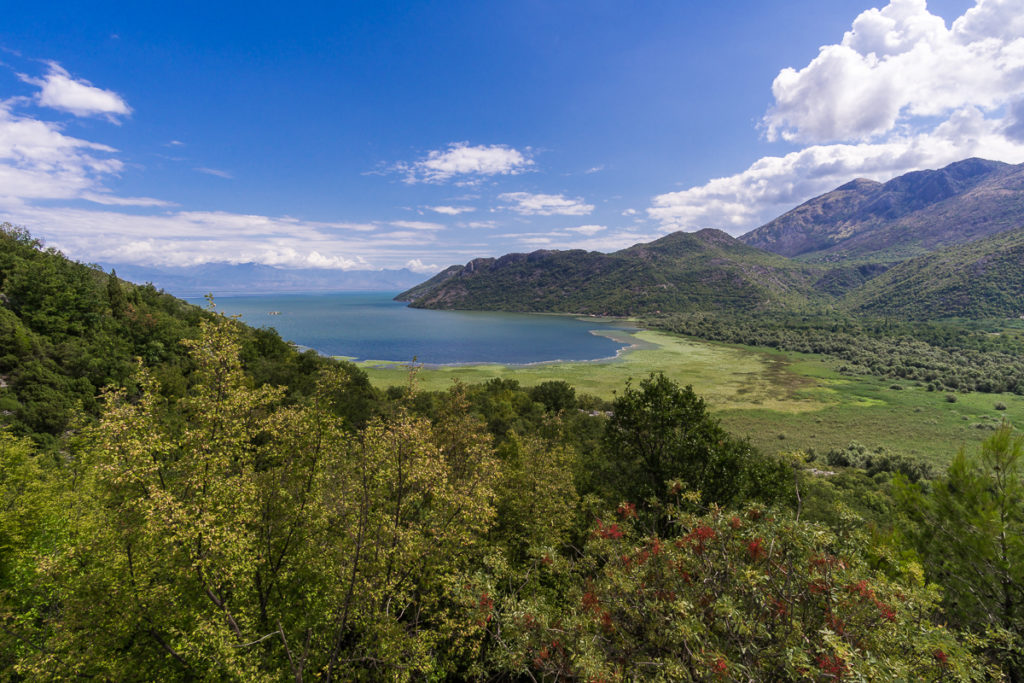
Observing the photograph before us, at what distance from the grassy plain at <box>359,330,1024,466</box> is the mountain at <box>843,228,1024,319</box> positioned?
9375 cm

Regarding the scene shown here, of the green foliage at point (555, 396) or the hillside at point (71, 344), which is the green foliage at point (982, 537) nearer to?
the hillside at point (71, 344)

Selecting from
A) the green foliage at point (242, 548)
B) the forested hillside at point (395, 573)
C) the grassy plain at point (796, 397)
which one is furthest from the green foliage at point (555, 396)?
the green foliage at point (242, 548)

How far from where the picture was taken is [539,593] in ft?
39.4

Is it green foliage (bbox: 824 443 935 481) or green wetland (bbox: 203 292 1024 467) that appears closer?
green foliage (bbox: 824 443 935 481)

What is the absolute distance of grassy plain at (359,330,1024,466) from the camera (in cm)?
5016

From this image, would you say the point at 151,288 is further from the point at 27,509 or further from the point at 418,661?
the point at 418,661

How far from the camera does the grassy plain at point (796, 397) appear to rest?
165 feet

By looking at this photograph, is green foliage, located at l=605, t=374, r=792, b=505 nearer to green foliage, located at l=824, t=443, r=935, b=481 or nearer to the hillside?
the hillside

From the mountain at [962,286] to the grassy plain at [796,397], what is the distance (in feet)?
Result: 308

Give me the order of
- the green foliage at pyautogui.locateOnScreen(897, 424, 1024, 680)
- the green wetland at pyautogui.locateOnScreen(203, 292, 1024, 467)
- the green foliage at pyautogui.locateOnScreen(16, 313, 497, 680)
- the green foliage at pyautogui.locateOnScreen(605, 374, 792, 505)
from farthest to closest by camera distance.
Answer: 1. the green wetland at pyautogui.locateOnScreen(203, 292, 1024, 467)
2. the green foliage at pyautogui.locateOnScreen(605, 374, 792, 505)
3. the green foliage at pyautogui.locateOnScreen(897, 424, 1024, 680)
4. the green foliage at pyautogui.locateOnScreen(16, 313, 497, 680)

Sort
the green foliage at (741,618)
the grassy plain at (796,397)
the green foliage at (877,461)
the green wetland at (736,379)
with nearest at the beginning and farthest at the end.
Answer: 1. the green foliage at (741,618)
2. the green foliage at (877,461)
3. the grassy plain at (796,397)
4. the green wetland at (736,379)

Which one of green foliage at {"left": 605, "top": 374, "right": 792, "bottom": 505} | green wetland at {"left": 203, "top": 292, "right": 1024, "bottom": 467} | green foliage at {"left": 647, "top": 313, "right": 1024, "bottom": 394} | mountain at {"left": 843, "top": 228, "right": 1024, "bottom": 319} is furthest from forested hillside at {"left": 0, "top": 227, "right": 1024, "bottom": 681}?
mountain at {"left": 843, "top": 228, "right": 1024, "bottom": 319}

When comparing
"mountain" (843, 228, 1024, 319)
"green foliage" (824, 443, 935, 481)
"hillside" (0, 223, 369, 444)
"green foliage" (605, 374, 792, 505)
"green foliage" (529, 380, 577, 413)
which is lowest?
"green foliage" (824, 443, 935, 481)

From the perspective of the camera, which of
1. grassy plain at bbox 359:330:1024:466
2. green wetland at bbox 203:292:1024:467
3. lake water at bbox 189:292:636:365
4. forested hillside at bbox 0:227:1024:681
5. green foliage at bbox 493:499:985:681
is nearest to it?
green foliage at bbox 493:499:985:681
